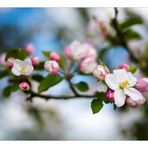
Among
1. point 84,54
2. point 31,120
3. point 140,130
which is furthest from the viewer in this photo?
point 31,120

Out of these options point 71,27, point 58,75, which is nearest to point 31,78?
point 58,75

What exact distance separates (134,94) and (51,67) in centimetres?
26

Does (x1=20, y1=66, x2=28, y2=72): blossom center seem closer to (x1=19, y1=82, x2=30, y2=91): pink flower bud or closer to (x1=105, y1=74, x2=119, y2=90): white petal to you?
(x1=19, y1=82, x2=30, y2=91): pink flower bud

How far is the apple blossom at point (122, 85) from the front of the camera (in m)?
1.37

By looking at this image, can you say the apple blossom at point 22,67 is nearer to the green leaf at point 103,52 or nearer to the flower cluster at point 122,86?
the flower cluster at point 122,86

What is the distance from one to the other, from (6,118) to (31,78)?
27.1 inches

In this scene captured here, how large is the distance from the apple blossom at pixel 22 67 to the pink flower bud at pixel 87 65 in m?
0.17

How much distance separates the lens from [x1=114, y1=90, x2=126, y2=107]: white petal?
1356mm

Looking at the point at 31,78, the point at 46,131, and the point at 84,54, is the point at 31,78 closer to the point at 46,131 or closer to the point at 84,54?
the point at 84,54

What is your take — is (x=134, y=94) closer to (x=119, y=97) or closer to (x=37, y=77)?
(x=119, y=97)
